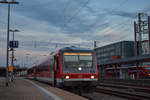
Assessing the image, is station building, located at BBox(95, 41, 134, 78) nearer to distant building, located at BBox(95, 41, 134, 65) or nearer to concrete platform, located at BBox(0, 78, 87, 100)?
distant building, located at BBox(95, 41, 134, 65)

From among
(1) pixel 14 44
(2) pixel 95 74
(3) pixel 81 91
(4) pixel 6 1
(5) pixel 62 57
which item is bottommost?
(3) pixel 81 91

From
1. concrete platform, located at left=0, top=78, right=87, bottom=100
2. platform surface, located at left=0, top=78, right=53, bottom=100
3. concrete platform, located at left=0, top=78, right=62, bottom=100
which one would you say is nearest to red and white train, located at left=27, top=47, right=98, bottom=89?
concrete platform, located at left=0, top=78, right=87, bottom=100

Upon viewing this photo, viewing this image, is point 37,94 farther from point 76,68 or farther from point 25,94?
point 76,68

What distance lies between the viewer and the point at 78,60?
16.6 meters

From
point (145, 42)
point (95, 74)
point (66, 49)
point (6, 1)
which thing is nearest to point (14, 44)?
point (6, 1)

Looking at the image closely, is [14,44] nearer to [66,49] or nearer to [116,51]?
[66,49]

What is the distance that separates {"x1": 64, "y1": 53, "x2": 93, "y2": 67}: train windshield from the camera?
16.5 meters

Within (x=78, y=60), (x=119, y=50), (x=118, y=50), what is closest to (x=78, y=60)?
(x=78, y=60)

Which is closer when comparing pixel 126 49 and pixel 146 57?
pixel 146 57

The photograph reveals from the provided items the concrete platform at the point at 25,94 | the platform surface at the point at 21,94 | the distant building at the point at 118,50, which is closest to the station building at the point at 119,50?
the distant building at the point at 118,50

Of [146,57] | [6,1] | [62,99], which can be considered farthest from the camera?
[146,57]

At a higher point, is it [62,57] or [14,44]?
[14,44]

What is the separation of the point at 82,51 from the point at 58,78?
2519mm

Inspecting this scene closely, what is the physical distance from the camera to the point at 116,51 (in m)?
94.8
